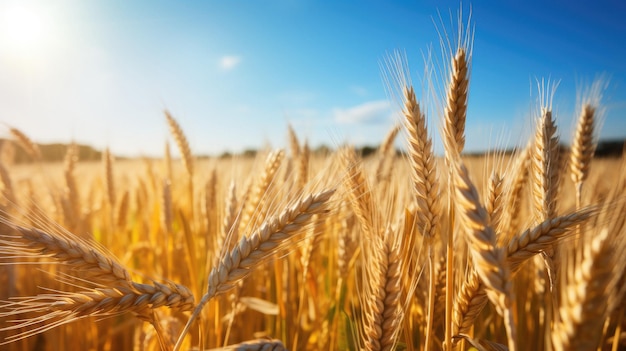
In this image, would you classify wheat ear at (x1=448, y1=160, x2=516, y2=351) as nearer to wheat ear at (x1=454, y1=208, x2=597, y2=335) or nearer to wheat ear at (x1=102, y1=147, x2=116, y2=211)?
wheat ear at (x1=454, y1=208, x2=597, y2=335)

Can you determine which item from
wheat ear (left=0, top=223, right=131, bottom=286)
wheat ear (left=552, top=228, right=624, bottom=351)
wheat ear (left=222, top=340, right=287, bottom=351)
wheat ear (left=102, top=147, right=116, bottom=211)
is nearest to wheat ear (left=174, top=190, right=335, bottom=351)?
wheat ear (left=222, top=340, right=287, bottom=351)

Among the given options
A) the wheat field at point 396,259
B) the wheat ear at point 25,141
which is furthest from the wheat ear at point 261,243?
the wheat ear at point 25,141

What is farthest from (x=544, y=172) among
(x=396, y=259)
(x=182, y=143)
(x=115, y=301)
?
(x=182, y=143)

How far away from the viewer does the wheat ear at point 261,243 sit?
91cm

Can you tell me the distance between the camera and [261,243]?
38.8 inches

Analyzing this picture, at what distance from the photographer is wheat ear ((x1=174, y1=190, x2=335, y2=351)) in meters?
0.91

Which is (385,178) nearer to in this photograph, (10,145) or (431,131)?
(431,131)

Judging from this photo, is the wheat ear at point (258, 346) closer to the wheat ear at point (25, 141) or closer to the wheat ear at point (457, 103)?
the wheat ear at point (457, 103)

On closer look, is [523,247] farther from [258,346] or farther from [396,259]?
[258,346]

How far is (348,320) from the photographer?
1459 millimetres

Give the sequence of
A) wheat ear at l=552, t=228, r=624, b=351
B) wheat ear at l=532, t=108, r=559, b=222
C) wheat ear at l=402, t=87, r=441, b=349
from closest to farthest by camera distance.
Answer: wheat ear at l=552, t=228, r=624, b=351 < wheat ear at l=402, t=87, r=441, b=349 < wheat ear at l=532, t=108, r=559, b=222

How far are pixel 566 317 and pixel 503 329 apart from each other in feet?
4.42

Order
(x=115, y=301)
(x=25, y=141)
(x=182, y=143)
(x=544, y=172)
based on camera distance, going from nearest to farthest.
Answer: (x=115, y=301), (x=544, y=172), (x=182, y=143), (x=25, y=141)

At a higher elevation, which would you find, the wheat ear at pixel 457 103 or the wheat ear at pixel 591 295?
the wheat ear at pixel 457 103
